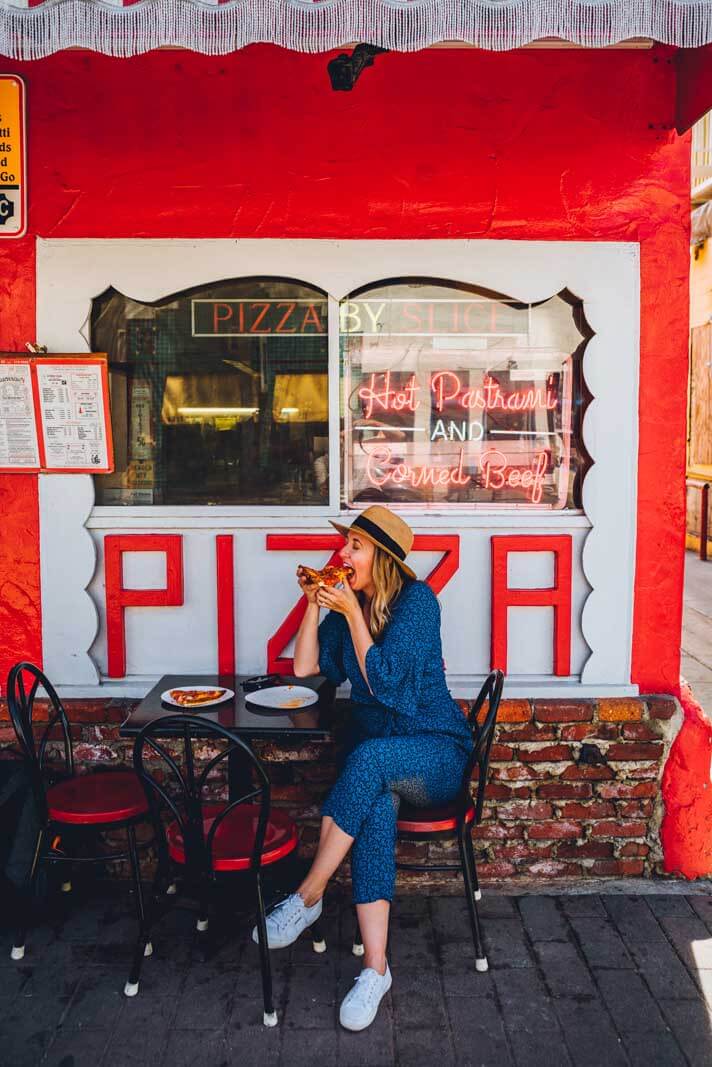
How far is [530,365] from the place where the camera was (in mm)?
4293

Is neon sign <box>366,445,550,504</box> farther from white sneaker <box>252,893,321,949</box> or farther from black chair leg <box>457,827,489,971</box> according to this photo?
white sneaker <box>252,893,321,949</box>

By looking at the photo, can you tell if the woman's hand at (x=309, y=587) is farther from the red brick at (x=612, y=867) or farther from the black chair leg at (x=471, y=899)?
the red brick at (x=612, y=867)

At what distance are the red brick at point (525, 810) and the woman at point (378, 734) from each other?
727 mm

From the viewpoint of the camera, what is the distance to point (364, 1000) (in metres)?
3.20

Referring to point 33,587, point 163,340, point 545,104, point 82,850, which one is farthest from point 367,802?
point 545,104

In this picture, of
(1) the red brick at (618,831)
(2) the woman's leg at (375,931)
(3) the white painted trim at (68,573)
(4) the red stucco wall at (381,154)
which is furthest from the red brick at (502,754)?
(3) the white painted trim at (68,573)

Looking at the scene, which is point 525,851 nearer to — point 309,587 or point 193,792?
point 309,587

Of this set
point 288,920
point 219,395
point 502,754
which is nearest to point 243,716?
point 288,920

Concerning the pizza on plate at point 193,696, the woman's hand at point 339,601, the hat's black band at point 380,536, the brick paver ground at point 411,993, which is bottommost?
the brick paver ground at point 411,993

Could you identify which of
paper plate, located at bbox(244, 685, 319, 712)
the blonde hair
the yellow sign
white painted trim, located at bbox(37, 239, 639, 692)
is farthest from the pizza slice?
the yellow sign

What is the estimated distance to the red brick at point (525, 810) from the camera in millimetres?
4199

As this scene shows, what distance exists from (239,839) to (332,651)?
88 centimetres

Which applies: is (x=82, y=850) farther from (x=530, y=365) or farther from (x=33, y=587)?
(x=530, y=365)

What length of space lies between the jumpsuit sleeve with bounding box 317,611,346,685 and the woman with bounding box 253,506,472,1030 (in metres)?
0.03
